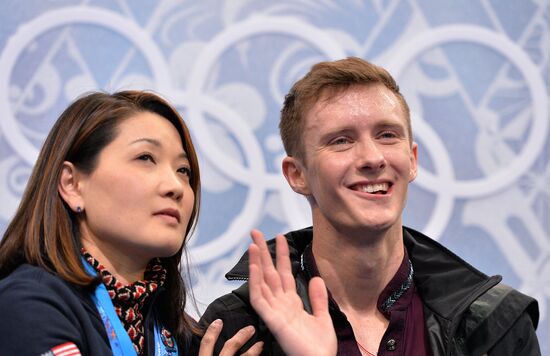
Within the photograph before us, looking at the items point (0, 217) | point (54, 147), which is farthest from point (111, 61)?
point (54, 147)

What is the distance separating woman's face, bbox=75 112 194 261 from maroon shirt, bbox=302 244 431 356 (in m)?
0.59

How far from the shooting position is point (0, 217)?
4.21 metres

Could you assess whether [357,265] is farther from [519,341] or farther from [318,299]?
[519,341]

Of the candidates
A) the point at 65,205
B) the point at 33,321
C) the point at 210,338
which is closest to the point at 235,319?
the point at 210,338

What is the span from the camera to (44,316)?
2174 mm

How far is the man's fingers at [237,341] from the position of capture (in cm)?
259

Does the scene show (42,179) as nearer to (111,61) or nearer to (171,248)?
(171,248)

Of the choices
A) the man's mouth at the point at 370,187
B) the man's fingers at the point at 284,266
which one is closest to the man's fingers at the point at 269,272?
the man's fingers at the point at 284,266

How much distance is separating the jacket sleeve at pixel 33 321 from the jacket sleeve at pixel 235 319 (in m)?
0.64

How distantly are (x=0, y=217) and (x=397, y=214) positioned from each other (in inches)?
91.3

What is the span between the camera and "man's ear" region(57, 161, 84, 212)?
2.56 meters

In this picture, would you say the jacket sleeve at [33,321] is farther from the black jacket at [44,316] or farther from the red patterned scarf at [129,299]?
the red patterned scarf at [129,299]

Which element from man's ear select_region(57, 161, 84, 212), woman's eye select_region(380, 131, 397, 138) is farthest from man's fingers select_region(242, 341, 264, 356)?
woman's eye select_region(380, 131, 397, 138)

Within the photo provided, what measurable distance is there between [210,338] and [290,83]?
6.84 feet
